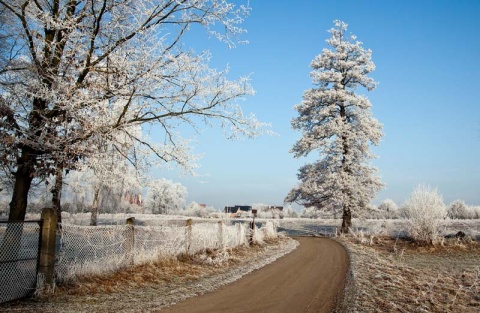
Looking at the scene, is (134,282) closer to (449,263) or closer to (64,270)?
(64,270)

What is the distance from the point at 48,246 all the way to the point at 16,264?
664 mm

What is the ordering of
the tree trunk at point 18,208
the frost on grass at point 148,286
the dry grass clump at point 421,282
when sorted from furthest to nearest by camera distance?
the tree trunk at point 18,208 < the dry grass clump at point 421,282 < the frost on grass at point 148,286

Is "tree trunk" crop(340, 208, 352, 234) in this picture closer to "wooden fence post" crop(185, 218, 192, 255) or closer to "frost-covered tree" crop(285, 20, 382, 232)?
"frost-covered tree" crop(285, 20, 382, 232)

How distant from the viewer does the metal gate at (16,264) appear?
7.30m

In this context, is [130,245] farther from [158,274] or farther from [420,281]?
[420,281]

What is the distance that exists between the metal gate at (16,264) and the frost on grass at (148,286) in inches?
13.7

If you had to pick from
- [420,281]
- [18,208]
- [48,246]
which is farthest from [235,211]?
[48,246]

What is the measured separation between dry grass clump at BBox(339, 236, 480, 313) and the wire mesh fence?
5757 millimetres

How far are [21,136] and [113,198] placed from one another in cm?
3585

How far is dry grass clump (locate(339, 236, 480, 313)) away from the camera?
24.9 ft

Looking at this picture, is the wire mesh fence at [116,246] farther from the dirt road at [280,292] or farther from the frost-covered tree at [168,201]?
the frost-covered tree at [168,201]

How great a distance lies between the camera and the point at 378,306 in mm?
7379

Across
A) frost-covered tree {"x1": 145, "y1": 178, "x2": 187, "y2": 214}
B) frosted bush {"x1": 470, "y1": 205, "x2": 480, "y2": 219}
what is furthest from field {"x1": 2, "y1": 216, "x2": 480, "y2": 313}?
frost-covered tree {"x1": 145, "y1": 178, "x2": 187, "y2": 214}

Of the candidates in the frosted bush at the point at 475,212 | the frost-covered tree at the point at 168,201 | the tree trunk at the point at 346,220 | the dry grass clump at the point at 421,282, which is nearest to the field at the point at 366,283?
the dry grass clump at the point at 421,282
